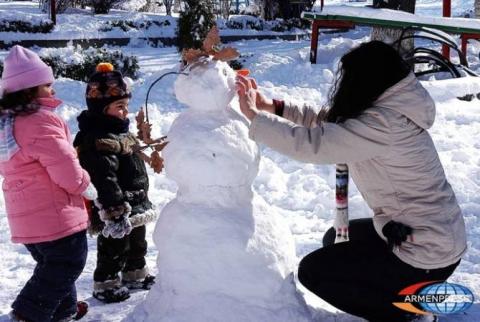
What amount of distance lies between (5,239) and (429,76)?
233 inches

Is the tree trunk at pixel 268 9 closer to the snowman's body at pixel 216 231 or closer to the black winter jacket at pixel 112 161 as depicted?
the black winter jacket at pixel 112 161

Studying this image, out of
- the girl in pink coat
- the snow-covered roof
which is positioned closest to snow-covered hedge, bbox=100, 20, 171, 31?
the snow-covered roof

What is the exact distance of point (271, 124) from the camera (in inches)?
93.0

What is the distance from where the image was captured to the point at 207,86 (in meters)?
2.37

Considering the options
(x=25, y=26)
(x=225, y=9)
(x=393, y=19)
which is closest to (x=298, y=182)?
(x=393, y=19)

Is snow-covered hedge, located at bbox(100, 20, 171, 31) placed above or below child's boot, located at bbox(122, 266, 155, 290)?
above

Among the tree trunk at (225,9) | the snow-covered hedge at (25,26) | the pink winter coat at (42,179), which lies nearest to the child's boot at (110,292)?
the pink winter coat at (42,179)

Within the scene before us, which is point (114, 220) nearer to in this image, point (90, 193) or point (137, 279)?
point (90, 193)

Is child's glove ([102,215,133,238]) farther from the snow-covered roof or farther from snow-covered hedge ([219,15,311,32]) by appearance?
snow-covered hedge ([219,15,311,32])

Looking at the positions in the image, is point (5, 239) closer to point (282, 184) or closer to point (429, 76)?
point (282, 184)

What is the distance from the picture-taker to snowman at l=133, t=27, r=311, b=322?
235cm

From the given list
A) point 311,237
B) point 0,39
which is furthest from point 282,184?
point 0,39

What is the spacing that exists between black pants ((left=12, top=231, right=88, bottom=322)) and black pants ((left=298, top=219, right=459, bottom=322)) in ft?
3.36

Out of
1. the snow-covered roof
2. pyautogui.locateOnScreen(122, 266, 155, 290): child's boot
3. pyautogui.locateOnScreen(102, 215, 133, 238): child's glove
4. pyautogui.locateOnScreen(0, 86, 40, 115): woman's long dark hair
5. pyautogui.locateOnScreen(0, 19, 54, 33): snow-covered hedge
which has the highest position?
the snow-covered roof
